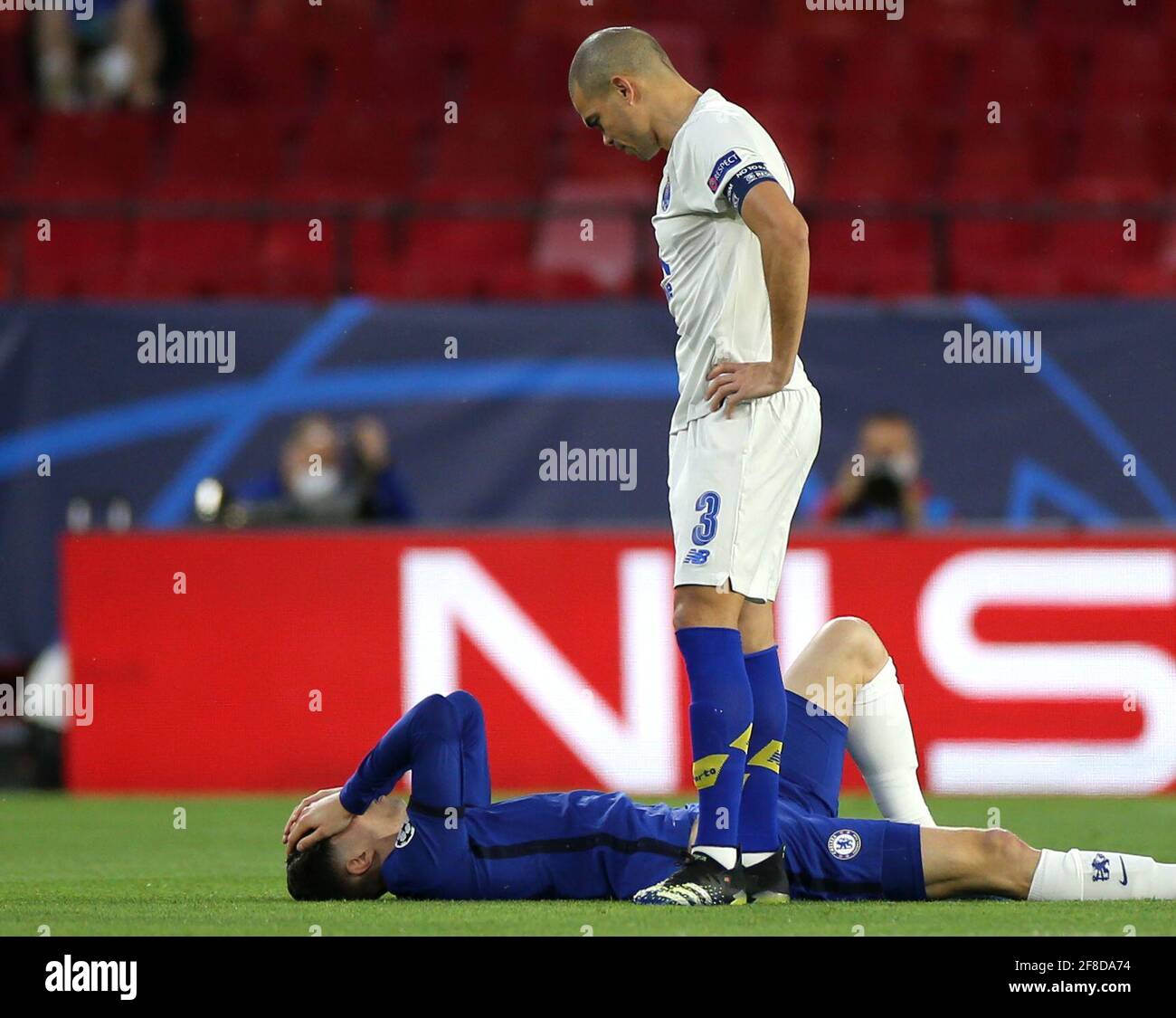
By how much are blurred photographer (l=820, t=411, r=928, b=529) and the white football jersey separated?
485cm

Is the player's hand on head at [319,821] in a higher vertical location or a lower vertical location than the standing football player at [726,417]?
lower

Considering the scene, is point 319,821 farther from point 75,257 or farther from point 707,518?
point 75,257

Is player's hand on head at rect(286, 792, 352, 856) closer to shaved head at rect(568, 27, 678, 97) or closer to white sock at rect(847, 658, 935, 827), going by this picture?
white sock at rect(847, 658, 935, 827)

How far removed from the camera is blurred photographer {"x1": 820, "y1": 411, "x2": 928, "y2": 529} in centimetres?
1040

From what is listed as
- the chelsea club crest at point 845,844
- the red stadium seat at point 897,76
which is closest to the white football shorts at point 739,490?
the chelsea club crest at point 845,844

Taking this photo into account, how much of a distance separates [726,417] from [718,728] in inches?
31.6

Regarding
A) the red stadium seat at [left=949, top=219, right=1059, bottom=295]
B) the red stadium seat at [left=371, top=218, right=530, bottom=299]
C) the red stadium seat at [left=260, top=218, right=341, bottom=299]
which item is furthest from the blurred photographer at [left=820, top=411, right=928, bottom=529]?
the red stadium seat at [left=260, top=218, right=341, bottom=299]

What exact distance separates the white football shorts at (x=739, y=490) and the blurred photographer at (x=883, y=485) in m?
4.81

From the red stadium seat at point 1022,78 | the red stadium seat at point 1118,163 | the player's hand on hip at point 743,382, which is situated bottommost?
the player's hand on hip at point 743,382

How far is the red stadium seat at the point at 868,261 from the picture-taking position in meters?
12.4

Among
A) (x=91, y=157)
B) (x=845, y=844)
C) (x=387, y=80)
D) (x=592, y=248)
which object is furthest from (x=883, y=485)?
(x=91, y=157)

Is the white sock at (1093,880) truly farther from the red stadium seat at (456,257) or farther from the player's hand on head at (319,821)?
the red stadium seat at (456,257)

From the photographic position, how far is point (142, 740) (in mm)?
9742
